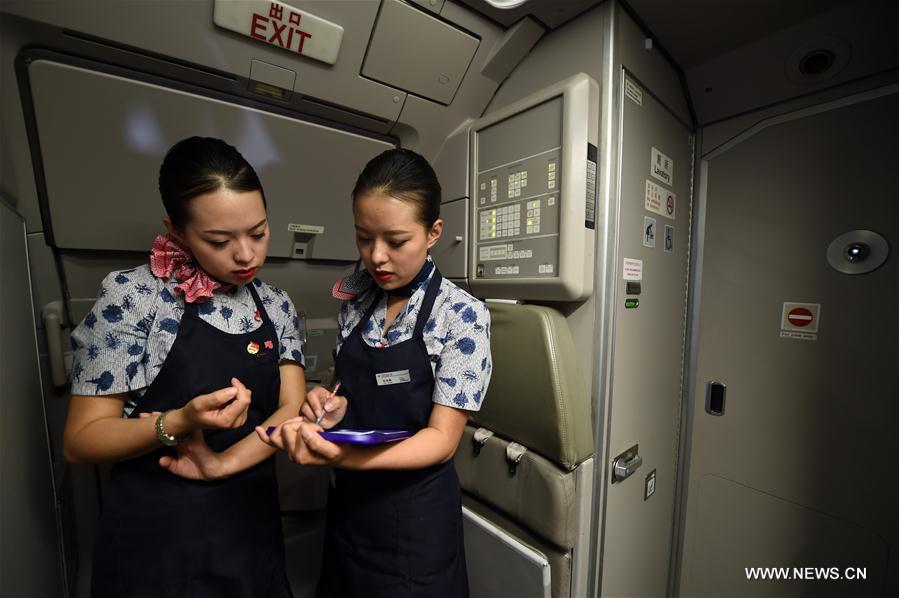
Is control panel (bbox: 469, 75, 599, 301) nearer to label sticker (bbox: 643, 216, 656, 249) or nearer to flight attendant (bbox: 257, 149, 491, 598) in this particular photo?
label sticker (bbox: 643, 216, 656, 249)

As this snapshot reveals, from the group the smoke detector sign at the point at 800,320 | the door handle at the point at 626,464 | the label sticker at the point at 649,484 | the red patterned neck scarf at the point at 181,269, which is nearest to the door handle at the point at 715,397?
the smoke detector sign at the point at 800,320

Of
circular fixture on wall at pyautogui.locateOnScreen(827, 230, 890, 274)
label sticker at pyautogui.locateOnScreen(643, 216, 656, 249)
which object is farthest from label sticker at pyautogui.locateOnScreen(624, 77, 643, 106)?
circular fixture on wall at pyautogui.locateOnScreen(827, 230, 890, 274)

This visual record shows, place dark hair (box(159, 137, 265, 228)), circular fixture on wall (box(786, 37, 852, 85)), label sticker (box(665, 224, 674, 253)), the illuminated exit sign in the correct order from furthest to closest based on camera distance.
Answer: label sticker (box(665, 224, 674, 253)) → circular fixture on wall (box(786, 37, 852, 85)) → the illuminated exit sign → dark hair (box(159, 137, 265, 228))

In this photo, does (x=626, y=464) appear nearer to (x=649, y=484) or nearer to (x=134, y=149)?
(x=649, y=484)

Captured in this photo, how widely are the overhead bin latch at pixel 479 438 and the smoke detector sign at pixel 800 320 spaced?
5.13 feet

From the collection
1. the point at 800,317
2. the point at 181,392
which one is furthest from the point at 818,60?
the point at 181,392

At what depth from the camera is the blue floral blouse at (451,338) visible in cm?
103

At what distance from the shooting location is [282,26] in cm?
135

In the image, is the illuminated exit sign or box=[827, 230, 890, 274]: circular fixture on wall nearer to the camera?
the illuminated exit sign

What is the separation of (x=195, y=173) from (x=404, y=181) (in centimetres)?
54

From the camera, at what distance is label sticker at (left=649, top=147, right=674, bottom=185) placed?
5.66 feet

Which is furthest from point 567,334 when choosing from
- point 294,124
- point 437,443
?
point 294,124

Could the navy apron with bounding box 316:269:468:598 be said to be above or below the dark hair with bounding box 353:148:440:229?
below

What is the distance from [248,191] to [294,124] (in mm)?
831
